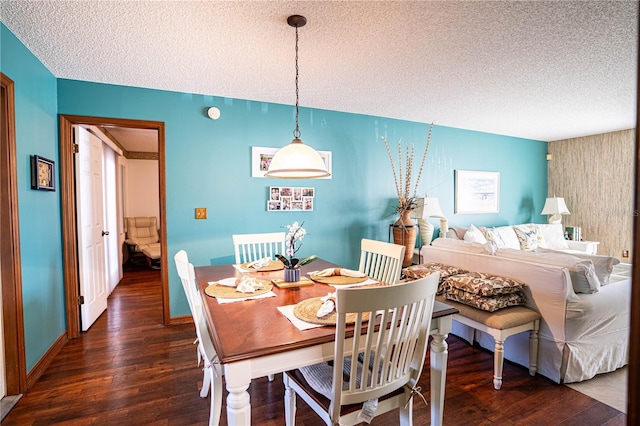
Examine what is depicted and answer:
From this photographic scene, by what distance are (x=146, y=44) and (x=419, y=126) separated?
338cm

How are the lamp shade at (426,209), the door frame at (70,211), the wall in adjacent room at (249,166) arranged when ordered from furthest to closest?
the lamp shade at (426,209)
the wall in adjacent room at (249,166)
the door frame at (70,211)

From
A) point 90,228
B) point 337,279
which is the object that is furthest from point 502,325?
point 90,228

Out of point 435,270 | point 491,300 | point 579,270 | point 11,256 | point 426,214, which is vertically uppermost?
point 426,214

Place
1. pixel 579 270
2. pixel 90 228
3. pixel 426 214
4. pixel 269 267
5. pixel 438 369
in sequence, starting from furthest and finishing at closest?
pixel 426 214, pixel 90 228, pixel 269 267, pixel 579 270, pixel 438 369

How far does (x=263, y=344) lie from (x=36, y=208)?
2248mm

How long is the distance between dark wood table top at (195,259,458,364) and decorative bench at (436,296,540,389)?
862mm

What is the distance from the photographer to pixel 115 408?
193 cm

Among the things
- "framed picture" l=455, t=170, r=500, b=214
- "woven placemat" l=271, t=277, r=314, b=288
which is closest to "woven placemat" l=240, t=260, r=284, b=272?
"woven placemat" l=271, t=277, r=314, b=288

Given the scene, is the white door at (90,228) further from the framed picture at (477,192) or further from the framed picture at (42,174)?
the framed picture at (477,192)

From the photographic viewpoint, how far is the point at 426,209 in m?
4.12

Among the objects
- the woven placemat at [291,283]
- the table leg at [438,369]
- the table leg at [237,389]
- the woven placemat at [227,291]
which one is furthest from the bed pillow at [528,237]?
the table leg at [237,389]

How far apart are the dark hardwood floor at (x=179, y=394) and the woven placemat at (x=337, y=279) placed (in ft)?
2.51

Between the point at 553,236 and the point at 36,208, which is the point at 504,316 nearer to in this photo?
the point at 36,208

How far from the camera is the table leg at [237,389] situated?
1106mm
